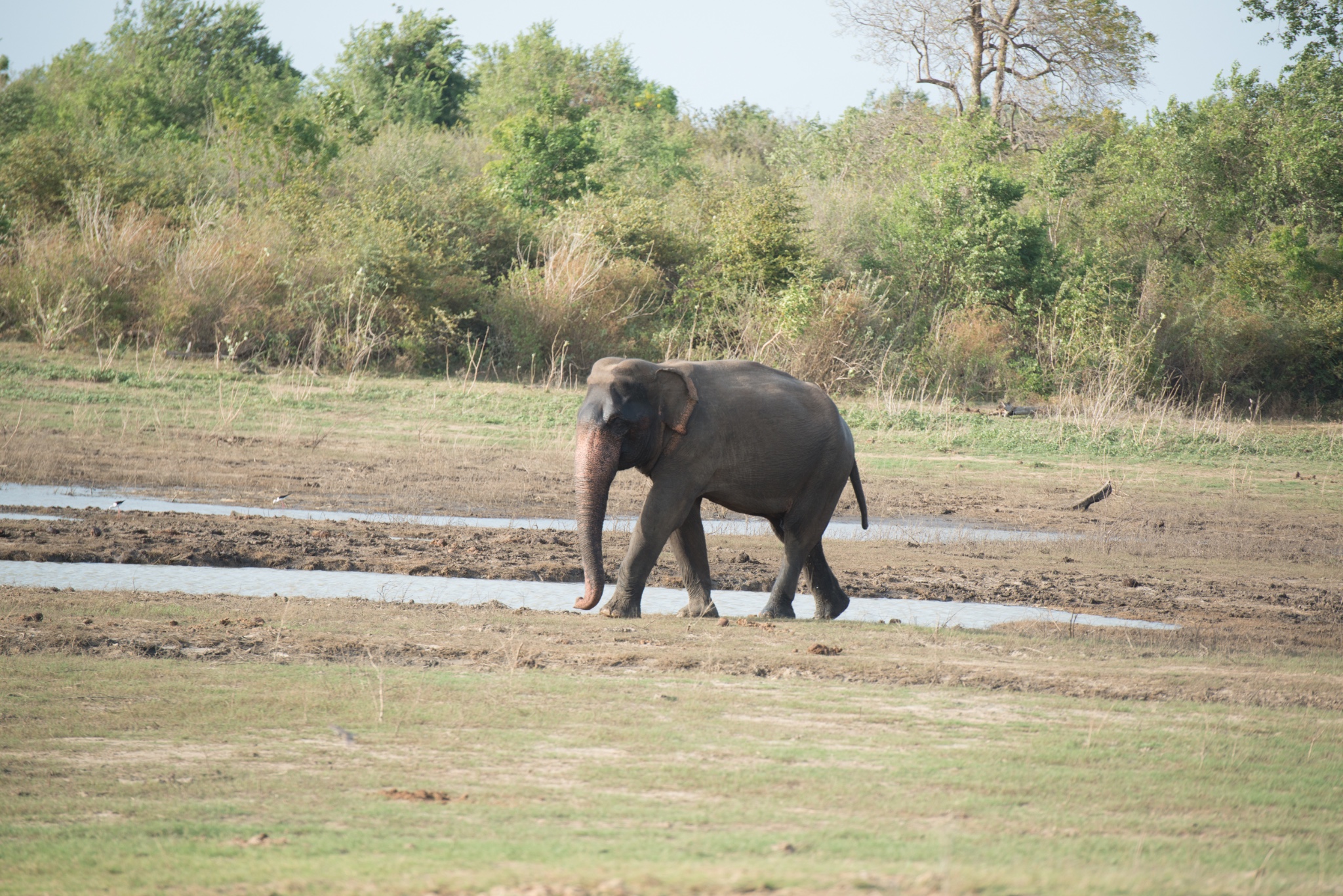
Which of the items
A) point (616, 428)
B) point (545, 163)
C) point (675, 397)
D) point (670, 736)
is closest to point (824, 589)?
point (675, 397)

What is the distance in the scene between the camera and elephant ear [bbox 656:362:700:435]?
10469 millimetres

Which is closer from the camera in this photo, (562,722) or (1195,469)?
(562,722)

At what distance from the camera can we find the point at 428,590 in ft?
38.3

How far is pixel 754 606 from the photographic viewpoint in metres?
12.0

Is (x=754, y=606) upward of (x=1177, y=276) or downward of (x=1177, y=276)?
downward

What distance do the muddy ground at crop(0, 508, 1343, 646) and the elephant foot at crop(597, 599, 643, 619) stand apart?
2.01 meters

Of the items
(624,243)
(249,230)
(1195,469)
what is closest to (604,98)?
(624,243)

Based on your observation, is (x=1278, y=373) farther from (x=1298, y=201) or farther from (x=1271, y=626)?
(x=1271, y=626)

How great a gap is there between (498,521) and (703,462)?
600 centimetres

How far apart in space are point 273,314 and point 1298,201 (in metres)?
25.5

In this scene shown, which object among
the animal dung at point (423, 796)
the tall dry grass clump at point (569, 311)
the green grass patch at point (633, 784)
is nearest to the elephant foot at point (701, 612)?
the green grass patch at point (633, 784)

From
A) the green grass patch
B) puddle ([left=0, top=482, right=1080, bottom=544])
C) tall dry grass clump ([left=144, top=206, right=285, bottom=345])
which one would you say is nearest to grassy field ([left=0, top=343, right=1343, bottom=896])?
the green grass patch

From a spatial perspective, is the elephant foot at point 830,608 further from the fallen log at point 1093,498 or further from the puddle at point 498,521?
the fallen log at point 1093,498

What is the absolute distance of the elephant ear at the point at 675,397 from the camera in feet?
34.3
